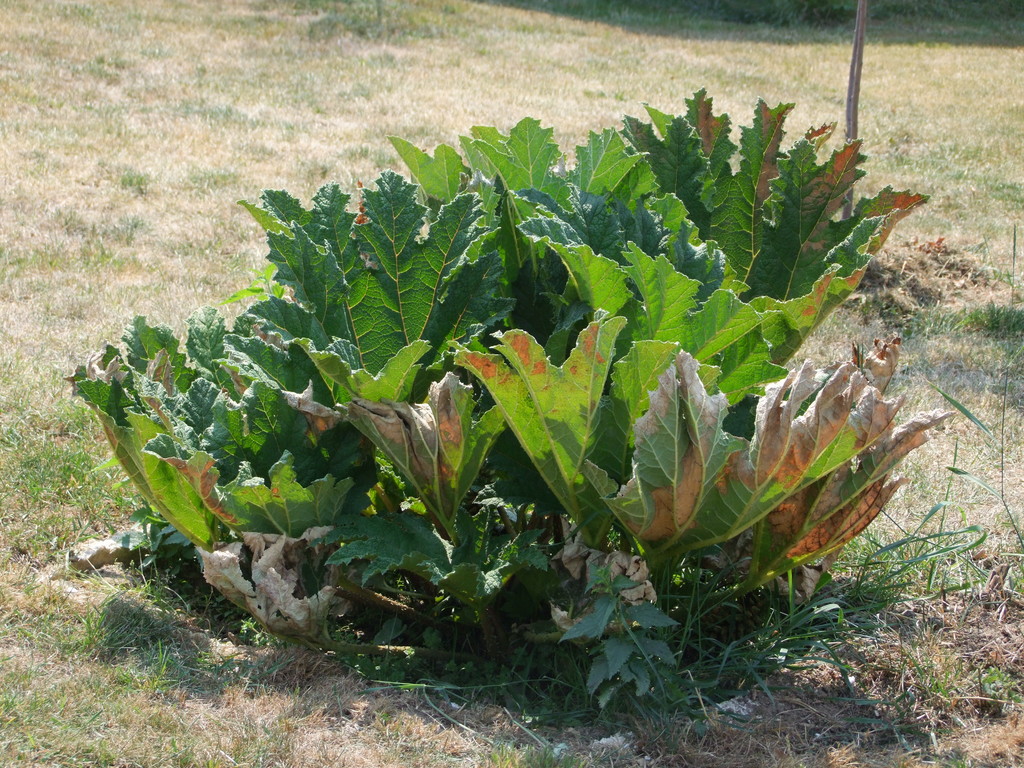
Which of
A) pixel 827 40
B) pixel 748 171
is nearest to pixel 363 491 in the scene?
pixel 748 171

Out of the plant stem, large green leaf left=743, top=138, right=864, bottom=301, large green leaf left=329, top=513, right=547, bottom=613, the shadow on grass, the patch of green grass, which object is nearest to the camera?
large green leaf left=329, top=513, right=547, bottom=613

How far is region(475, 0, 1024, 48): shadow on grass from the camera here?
1647cm

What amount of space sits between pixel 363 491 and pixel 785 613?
1132 mm

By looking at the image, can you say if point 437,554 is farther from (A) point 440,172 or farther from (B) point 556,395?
(A) point 440,172

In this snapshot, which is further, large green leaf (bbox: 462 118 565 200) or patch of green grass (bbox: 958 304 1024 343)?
patch of green grass (bbox: 958 304 1024 343)

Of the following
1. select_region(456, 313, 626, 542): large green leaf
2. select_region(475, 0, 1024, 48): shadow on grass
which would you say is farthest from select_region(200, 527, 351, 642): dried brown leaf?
select_region(475, 0, 1024, 48): shadow on grass

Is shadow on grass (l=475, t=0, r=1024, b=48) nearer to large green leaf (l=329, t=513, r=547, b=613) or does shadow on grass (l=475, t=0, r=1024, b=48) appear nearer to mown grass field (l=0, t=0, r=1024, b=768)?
mown grass field (l=0, t=0, r=1024, b=768)

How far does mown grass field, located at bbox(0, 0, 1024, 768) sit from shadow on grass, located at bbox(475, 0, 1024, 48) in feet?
5.07

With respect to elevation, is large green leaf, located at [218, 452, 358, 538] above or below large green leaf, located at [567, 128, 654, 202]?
below

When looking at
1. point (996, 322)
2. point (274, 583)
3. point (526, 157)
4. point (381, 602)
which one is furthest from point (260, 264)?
point (996, 322)

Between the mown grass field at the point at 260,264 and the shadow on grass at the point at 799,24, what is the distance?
1.55 meters

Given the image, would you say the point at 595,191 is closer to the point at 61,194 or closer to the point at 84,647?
the point at 84,647

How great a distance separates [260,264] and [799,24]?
1522cm

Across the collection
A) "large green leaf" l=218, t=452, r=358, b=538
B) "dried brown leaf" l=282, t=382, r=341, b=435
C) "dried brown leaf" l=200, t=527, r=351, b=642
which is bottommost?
"dried brown leaf" l=200, t=527, r=351, b=642
